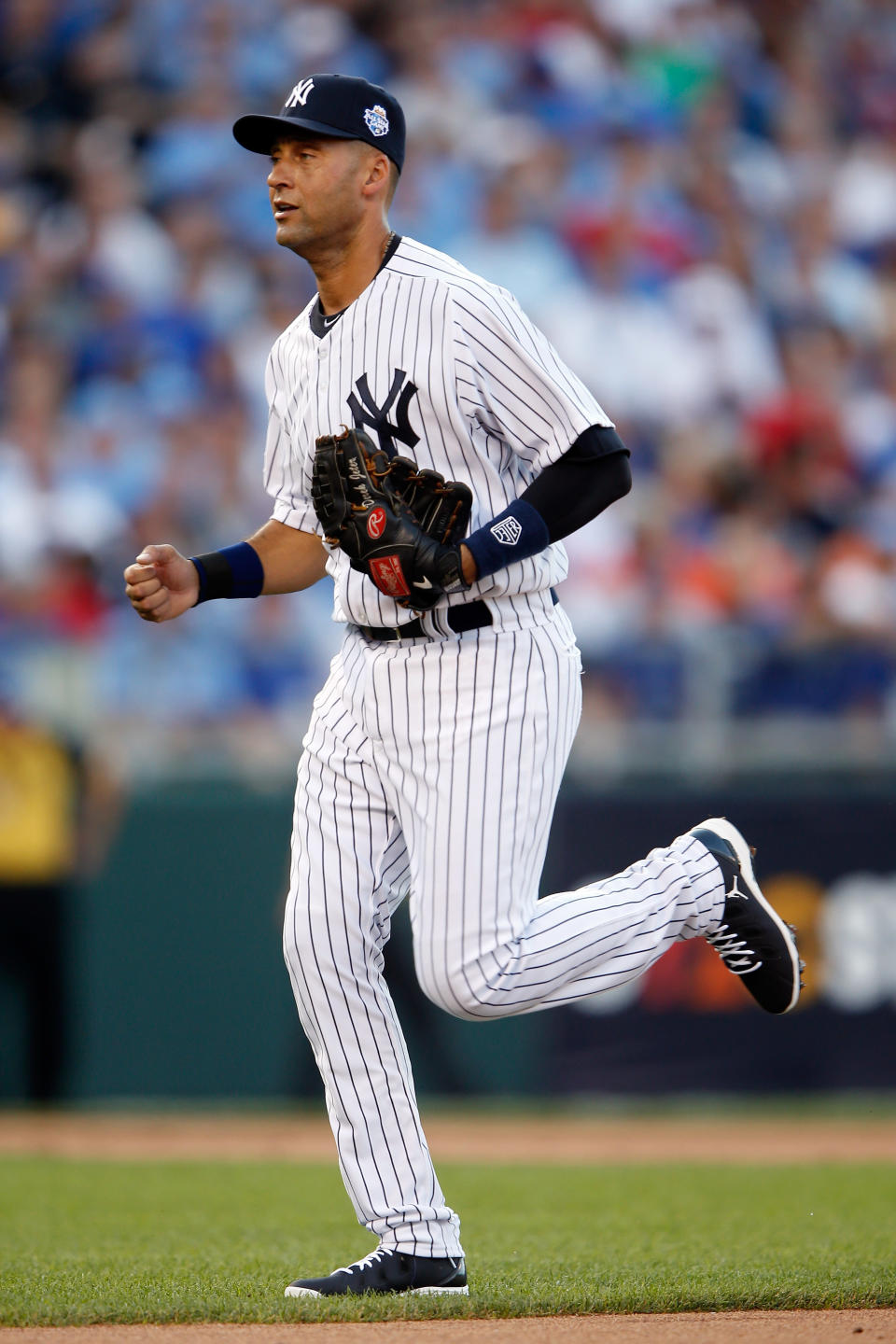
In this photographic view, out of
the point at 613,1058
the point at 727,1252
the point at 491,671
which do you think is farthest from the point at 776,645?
the point at 491,671

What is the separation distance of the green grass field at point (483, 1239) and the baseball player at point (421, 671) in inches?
10.3

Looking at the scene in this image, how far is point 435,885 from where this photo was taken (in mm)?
3148

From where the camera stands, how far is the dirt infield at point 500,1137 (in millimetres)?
6184

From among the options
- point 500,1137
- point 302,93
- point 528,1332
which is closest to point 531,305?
point 500,1137

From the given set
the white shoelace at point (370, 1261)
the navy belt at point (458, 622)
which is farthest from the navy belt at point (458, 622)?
the white shoelace at point (370, 1261)

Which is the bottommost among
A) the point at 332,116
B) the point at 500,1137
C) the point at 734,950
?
the point at 500,1137

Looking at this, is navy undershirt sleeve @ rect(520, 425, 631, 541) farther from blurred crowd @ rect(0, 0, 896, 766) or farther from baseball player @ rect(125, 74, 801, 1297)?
blurred crowd @ rect(0, 0, 896, 766)

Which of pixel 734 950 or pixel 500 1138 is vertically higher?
pixel 734 950

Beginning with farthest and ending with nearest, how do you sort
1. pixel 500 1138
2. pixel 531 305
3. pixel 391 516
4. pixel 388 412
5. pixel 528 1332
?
pixel 531 305 < pixel 500 1138 < pixel 388 412 < pixel 391 516 < pixel 528 1332

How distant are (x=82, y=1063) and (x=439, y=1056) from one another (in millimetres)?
1434

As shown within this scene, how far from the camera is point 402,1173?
3240 millimetres

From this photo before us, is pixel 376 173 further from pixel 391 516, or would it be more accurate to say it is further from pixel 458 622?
pixel 458 622

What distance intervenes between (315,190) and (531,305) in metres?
6.25

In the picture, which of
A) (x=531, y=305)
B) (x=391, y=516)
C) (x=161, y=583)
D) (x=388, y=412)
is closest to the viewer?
(x=391, y=516)
